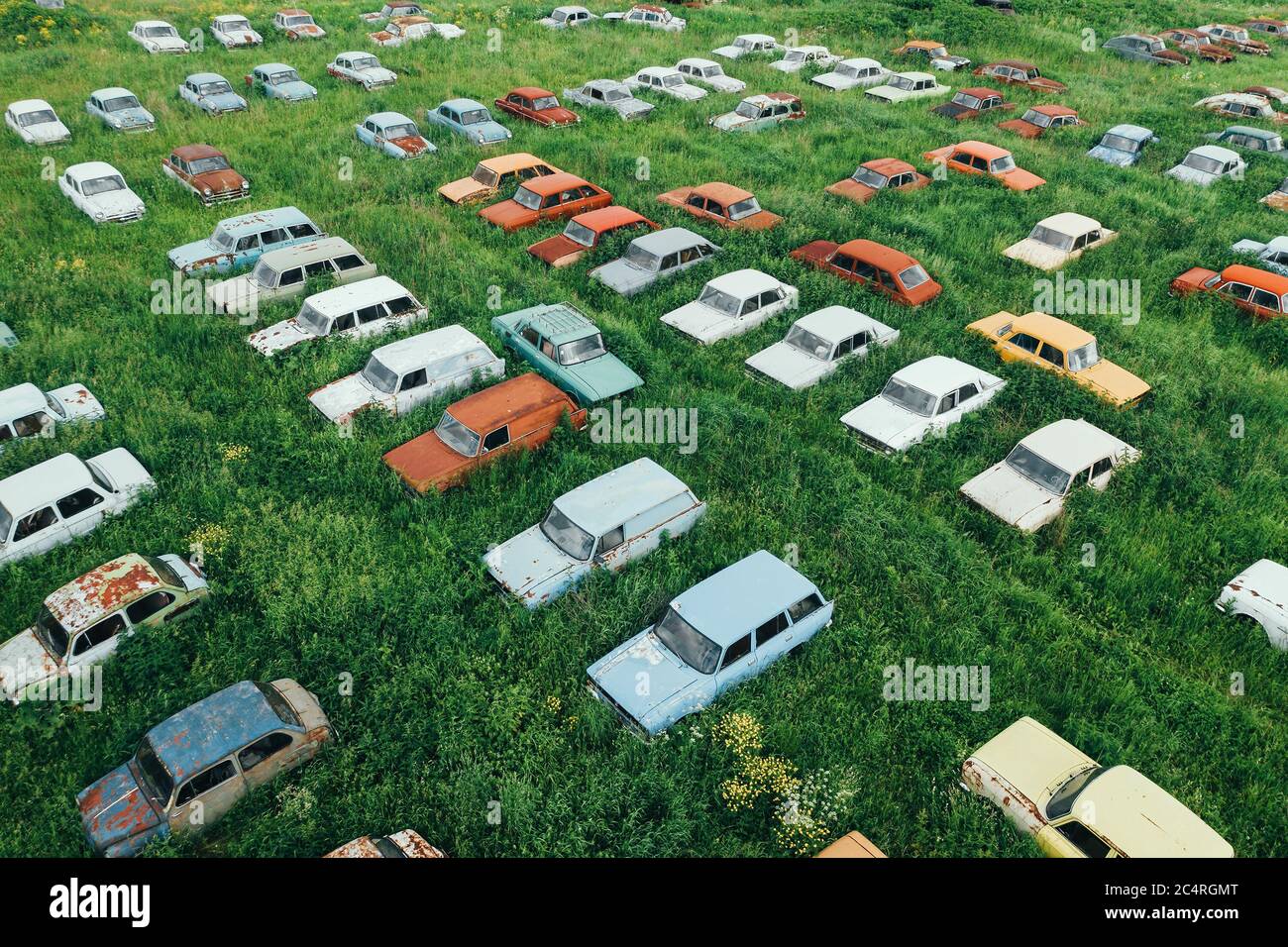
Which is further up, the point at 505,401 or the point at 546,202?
the point at 546,202

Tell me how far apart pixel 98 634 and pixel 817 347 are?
13632 mm

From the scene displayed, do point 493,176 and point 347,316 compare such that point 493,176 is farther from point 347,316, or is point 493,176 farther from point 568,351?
point 568,351

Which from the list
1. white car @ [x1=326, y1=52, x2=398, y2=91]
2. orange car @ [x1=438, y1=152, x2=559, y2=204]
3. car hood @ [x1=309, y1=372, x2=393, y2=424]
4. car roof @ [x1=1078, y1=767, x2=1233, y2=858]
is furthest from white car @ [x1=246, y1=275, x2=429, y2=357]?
white car @ [x1=326, y1=52, x2=398, y2=91]

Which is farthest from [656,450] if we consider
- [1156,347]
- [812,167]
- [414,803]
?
[812,167]

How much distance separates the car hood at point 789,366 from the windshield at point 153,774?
12.2 metres

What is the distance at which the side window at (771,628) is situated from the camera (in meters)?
10.7

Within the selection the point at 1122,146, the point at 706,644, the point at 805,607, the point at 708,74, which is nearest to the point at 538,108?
the point at 708,74

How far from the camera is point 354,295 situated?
56.7 feet

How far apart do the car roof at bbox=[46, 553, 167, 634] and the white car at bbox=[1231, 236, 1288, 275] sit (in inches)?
1019

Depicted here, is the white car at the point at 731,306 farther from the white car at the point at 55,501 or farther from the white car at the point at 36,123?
the white car at the point at 36,123

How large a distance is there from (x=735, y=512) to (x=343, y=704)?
664 cm

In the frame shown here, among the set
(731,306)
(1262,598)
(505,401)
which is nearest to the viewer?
(1262,598)

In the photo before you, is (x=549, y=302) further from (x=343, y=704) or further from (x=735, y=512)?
(x=343, y=704)

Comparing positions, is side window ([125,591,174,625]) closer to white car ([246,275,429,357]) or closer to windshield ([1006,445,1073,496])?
white car ([246,275,429,357])
